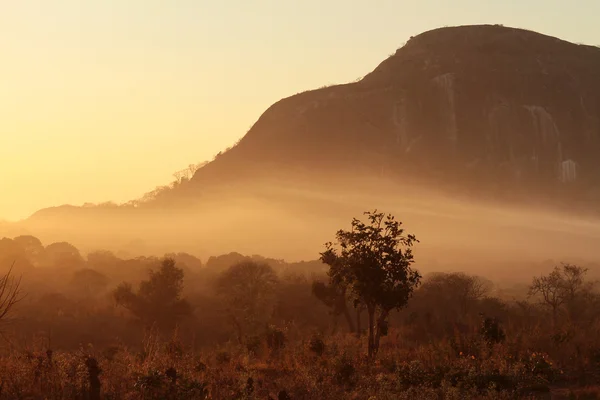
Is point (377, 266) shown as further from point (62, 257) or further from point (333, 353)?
point (62, 257)

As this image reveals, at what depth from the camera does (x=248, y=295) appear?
78.9m

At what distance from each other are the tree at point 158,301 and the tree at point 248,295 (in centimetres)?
667

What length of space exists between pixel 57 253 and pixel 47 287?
5935cm

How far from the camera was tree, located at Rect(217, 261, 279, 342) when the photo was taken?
71.8 metres

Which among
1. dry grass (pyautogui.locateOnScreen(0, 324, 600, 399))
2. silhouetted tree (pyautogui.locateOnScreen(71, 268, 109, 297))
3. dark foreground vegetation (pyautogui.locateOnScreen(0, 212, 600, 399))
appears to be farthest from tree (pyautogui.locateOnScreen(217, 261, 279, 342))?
dry grass (pyautogui.locateOnScreen(0, 324, 600, 399))

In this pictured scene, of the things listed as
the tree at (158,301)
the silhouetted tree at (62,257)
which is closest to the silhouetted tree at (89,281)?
the silhouetted tree at (62,257)

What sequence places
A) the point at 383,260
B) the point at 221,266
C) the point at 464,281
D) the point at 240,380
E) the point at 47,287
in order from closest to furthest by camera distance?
the point at 240,380 → the point at 383,260 → the point at 464,281 → the point at 47,287 → the point at 221,266

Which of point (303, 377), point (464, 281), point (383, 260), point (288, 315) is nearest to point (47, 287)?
point (288, 315)

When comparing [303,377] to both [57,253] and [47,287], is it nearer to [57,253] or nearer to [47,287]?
[47,287]

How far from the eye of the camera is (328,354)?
28984 millimetres

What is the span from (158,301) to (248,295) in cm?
1112

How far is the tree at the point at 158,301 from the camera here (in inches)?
2977

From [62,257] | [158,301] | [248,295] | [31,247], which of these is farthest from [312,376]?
[31,247]

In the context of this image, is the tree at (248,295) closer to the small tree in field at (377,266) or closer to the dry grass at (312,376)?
the small tree in field at (377,266)
